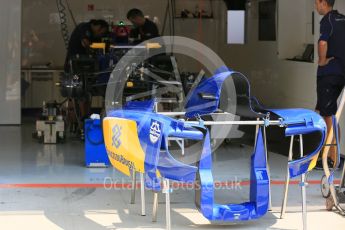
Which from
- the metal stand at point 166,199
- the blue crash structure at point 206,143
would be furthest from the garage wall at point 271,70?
the metal stand at point 166,199

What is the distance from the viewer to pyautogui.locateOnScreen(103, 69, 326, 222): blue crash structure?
498 cm

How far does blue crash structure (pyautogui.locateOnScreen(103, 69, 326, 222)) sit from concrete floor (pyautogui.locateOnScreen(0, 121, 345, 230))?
0.38m

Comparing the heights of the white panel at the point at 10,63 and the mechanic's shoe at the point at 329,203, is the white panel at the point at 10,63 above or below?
above

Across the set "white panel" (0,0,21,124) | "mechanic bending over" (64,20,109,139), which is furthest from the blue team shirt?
"white panel" (0,0,21,124)

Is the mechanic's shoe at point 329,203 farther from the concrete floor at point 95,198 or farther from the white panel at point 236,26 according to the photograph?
the white panel at point 236,26

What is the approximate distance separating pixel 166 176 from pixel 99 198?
5.90 feet

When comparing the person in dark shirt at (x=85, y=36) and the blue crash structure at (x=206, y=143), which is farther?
the person in dark shirt at (x=85, y=36)

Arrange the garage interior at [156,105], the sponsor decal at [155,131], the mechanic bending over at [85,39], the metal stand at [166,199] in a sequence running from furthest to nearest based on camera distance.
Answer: the mechanic bending over at [85,39]
the garage interior at [156,105]
the metal stand at [166,199]
the sponsor decal at [155,131]

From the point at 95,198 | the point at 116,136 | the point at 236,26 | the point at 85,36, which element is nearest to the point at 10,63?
the point at 85,36

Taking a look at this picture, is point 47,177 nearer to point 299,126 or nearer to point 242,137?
point 299,126

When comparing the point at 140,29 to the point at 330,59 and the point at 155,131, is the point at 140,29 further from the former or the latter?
the point at 155,131

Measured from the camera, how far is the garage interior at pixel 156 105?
6125 millimetres

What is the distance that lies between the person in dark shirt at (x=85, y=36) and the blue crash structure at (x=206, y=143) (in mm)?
5144

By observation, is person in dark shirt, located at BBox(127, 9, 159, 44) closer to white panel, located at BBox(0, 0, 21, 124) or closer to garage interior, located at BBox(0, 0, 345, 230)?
garage interior, located at BBox(0, 0, 345, 230)
